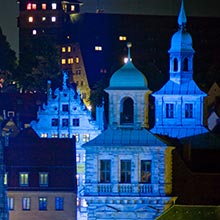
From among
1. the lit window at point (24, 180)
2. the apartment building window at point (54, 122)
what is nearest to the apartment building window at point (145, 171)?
the lit window at point (24, 180)

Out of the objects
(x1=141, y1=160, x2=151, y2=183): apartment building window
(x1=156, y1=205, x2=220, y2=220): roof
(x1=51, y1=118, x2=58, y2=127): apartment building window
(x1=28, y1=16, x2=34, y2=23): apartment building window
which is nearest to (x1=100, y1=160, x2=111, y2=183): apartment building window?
(x1=141, y1=160, x2=151, y2=183): apartment building window

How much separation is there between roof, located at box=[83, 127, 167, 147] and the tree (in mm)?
80063

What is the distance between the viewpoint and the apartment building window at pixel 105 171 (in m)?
66.4

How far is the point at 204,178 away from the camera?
7238 centimetres

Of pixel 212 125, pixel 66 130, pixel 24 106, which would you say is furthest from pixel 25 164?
pixel 24 106

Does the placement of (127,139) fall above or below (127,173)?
above

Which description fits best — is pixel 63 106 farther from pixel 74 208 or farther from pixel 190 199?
pixel 190 199

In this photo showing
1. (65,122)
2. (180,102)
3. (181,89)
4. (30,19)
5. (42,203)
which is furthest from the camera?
(30,19)

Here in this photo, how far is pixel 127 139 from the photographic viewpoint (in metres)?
66.7

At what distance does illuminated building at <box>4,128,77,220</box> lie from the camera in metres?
86.0

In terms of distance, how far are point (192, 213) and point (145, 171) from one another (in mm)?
11881

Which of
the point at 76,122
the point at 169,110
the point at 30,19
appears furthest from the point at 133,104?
the point at 30,19

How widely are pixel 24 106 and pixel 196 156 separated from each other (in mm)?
51392

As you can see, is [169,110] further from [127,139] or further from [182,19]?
[127,139]
